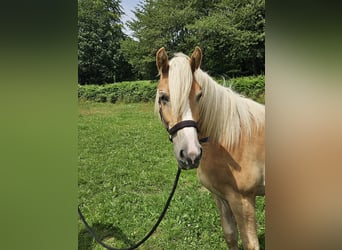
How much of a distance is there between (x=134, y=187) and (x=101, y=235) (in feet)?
1.06

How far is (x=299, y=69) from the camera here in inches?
74.0

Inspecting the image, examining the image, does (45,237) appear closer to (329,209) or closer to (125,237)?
(125,237)

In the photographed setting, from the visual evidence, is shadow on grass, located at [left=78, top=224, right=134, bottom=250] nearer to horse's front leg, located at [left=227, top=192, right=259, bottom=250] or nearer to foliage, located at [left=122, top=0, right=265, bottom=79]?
horse's front leg, located at [left=227, top=192, right=259, bottom=250]

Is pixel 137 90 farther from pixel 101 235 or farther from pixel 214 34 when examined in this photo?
pixel 101 235

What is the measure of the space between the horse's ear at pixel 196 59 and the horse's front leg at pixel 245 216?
64cm

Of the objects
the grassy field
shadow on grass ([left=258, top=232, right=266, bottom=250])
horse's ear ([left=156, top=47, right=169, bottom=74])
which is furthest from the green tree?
shadow on grass ([left=258, top=232, right=266, bottom=250])

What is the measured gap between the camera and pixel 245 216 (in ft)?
5.90

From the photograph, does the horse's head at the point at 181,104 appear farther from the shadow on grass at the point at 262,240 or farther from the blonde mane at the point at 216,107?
the shadow on grass at the point at 262,240

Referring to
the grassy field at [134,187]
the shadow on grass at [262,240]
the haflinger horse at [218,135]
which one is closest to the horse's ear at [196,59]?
the haflinger horse at [218,135]

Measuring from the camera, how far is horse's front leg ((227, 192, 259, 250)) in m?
1.80

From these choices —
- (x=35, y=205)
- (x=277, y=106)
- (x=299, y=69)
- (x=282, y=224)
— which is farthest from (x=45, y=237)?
(x=299, y=69)

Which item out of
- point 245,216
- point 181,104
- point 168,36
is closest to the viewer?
point 181,104

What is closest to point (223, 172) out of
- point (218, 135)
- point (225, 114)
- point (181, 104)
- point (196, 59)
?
point (218, 135)

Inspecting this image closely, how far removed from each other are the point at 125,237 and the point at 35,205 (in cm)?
57
